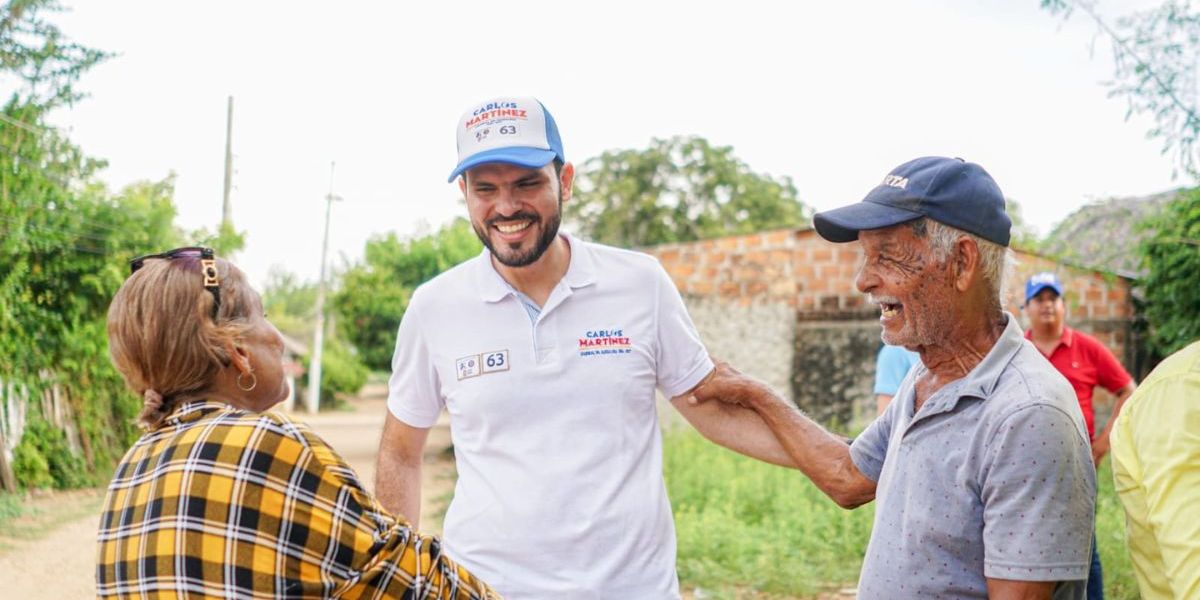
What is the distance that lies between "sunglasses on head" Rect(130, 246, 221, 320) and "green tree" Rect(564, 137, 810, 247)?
128 ft

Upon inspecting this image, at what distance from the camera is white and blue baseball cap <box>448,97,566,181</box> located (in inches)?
114

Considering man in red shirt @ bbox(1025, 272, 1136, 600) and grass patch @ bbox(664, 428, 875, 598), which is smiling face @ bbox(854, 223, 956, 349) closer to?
man in red shirt @ bbox(1025, 272, 1136, 600)

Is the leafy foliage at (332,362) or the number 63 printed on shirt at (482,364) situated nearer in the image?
the number 63 printed on shirt at (482,364)

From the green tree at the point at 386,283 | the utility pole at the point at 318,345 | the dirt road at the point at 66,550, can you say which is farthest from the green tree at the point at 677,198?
the dirt road at the point at 66,550

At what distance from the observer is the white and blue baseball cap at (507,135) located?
2904mm

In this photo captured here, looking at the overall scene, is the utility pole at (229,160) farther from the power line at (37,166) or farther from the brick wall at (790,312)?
the brick wall at (790,312)

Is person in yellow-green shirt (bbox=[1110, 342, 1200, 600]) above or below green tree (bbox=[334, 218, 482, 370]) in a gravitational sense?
below

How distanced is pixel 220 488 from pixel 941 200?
4.96 ft

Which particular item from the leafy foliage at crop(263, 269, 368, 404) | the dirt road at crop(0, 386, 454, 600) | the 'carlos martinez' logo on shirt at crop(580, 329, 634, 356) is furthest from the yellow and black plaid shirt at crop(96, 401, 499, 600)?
the leafy foliage at crop(263, 269, 368, 404)

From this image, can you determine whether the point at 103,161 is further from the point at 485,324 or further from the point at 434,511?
the point at 485,324

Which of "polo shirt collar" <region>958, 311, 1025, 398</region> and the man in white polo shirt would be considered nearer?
"polo shirt collar" <region>958, 311, 1025, 398</region>

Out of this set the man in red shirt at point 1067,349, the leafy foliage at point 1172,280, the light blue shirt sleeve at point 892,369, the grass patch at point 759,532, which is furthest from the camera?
the leafy foliage at point 1172,280

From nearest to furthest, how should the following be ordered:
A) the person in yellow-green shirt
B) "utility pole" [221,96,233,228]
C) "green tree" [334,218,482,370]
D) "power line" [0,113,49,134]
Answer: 1. the person in yellow-green shirt
2. "power line" [0,113,49,134]
3. "green tree" [334,218,482,370]
4. "utility pole" [221,96,233,228]

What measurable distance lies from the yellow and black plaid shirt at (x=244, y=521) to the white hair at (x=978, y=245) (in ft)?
4.08
